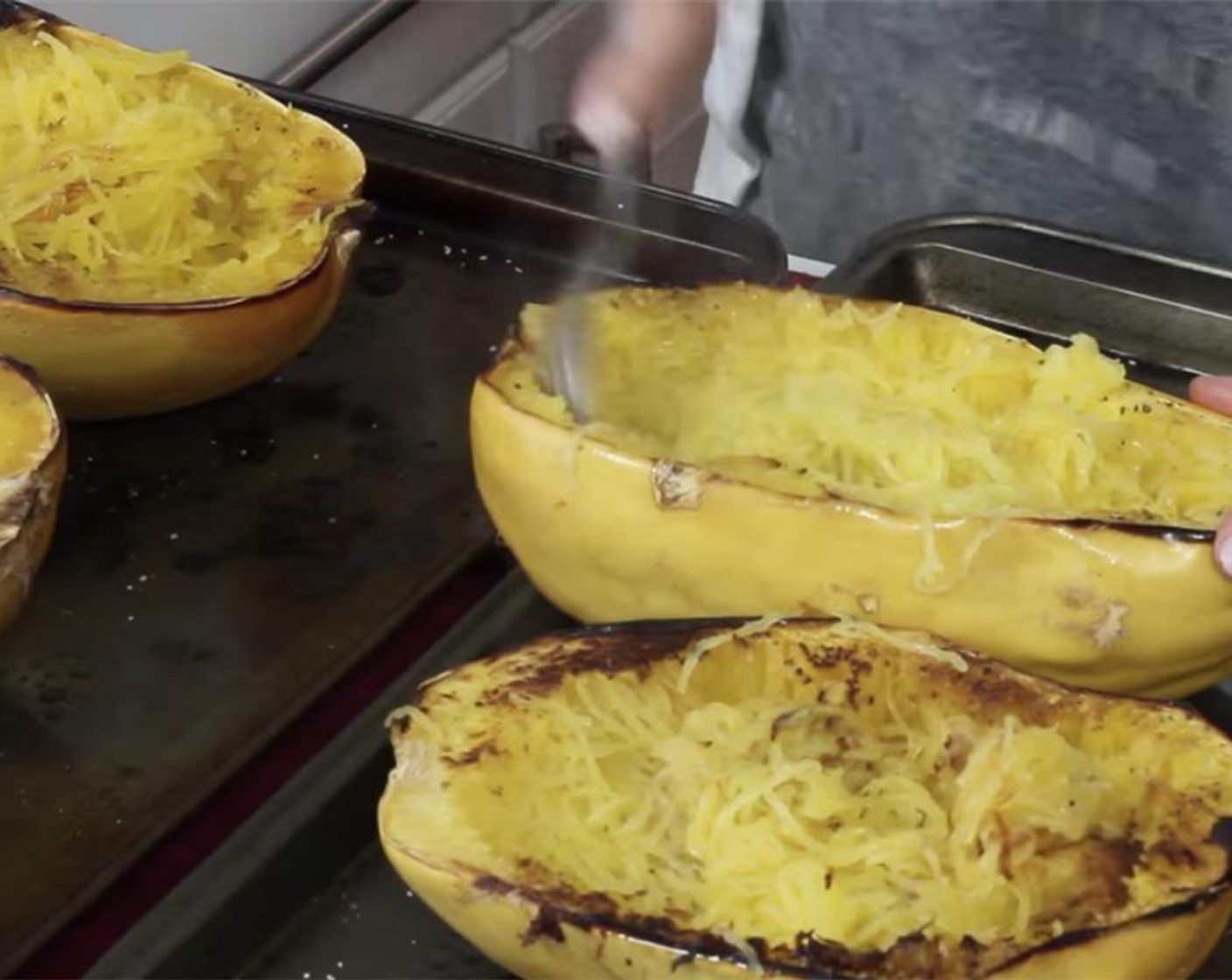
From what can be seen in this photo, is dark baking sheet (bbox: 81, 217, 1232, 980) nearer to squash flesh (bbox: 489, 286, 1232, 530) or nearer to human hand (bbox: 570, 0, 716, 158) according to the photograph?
squash flesh (bbox: 489, 286, 1232, 530)

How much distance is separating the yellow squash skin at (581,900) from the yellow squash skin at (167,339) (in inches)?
12.3

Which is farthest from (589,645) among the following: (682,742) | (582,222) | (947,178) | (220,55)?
(220,55)

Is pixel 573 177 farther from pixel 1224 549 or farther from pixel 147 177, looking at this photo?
pixel 1224 549

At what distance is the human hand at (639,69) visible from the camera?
1.00m

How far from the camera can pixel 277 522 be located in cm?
104

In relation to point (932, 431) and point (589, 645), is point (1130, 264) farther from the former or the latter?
point (589, 645)

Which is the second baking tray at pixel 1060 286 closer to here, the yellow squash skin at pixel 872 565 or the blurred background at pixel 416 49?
the yellow squash skin at pixel 872 565

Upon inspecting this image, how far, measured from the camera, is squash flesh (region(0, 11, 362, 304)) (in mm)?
1104

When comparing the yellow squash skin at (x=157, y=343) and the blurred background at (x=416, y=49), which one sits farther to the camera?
the blurred background at (x=416, y=49)

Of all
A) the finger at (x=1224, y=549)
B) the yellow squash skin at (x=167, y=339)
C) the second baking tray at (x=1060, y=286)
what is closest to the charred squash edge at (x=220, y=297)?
the yellow squash skin at (x=167, y=339)

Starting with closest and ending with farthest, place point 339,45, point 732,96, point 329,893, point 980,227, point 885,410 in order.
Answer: point 329,893 → point 885,410 → point 980,227 → point 732,96 → point 339,45

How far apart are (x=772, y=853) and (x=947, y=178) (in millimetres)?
685

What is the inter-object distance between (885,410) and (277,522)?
309 millimetres

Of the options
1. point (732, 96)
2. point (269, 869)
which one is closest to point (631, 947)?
point (269, 869)
